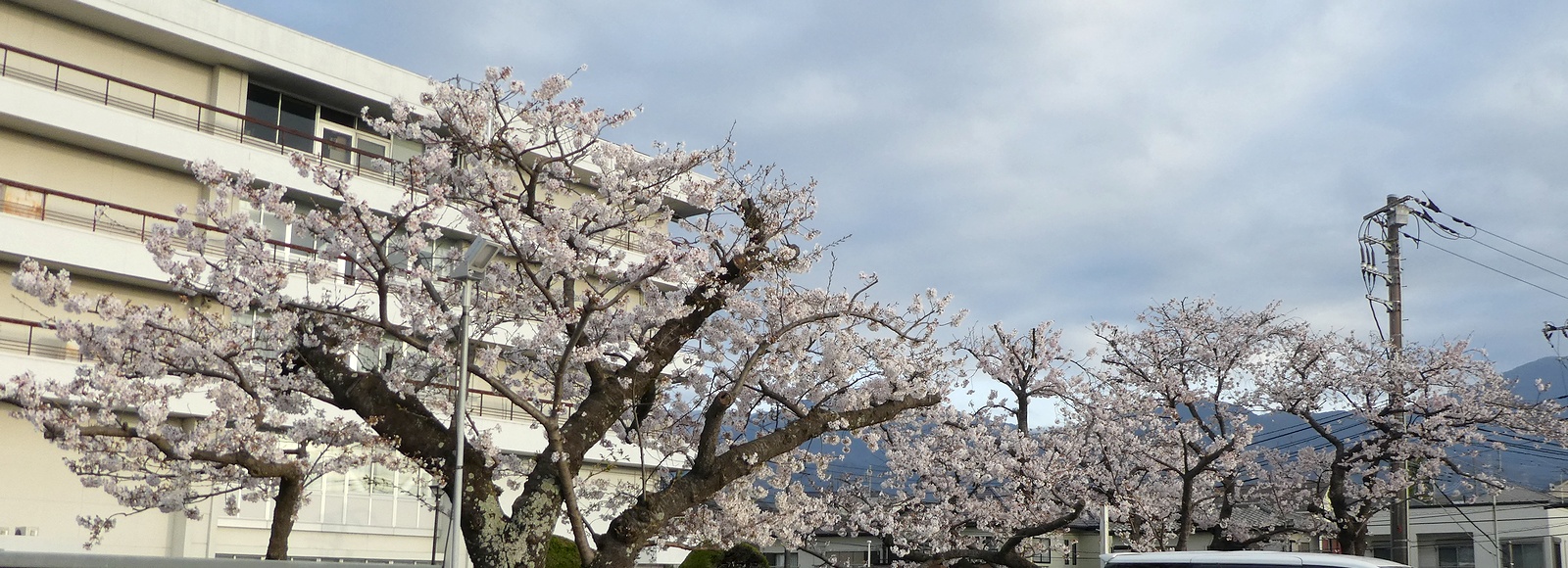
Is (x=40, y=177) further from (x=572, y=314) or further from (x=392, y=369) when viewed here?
(x=572, y=314)

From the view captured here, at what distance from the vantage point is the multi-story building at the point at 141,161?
24.7 m

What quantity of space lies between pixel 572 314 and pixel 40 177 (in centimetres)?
1717

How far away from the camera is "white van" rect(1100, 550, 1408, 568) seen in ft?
43.7

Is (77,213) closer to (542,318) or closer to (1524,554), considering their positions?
(542,318)

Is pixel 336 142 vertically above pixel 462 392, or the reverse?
pixel 336 142

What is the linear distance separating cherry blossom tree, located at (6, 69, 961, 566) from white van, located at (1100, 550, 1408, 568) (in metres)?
4.50

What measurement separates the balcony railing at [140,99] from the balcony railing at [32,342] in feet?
16.6

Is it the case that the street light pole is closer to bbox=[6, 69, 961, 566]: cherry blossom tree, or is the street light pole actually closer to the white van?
bbox=[6, 69, 961, 566]: cherry blossom tree

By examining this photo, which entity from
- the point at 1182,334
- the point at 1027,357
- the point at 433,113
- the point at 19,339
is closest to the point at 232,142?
the point at 19,339

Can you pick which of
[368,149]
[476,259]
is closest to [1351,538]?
[476,259]

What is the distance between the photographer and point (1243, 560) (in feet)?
47.0

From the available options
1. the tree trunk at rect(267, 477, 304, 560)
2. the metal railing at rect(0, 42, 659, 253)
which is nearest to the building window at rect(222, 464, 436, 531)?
the metal railing at rect(0, 42, 659, 253)

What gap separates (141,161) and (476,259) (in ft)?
56.1

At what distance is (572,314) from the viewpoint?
48.3 feet
